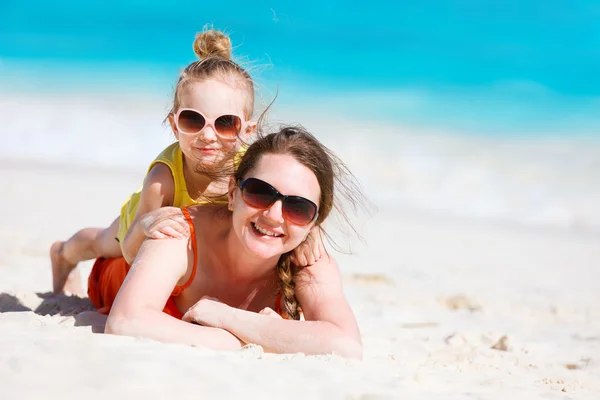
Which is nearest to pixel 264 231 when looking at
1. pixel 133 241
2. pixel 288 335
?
pixel 288 335

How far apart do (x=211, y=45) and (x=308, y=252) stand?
157 cm

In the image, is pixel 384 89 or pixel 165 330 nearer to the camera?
pixel 165 330

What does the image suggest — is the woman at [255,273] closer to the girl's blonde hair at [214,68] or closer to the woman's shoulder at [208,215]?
the woman's shoulder at [208,215]

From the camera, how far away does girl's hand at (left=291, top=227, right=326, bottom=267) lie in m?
3.17

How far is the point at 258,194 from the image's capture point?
9.22 feet

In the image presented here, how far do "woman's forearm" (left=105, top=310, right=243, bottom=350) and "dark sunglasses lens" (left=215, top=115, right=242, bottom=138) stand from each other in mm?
1258

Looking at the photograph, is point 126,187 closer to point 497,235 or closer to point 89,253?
point 497,235

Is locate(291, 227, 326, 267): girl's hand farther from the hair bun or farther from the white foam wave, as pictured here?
the white foam wave

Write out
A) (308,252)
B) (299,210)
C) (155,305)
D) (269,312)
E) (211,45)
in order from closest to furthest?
1. (155,305)
2. (299,210)
3. (269,312)
4. (308,252)
5. (211,45)

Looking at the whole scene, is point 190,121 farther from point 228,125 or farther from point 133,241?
point 133,241

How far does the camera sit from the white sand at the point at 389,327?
203 cm

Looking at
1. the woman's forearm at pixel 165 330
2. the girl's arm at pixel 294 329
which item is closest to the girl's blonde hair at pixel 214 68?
the girl's arm at pixel 294 329

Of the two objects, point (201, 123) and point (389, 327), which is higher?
point (201, 123)

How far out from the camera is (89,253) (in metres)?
4.33
